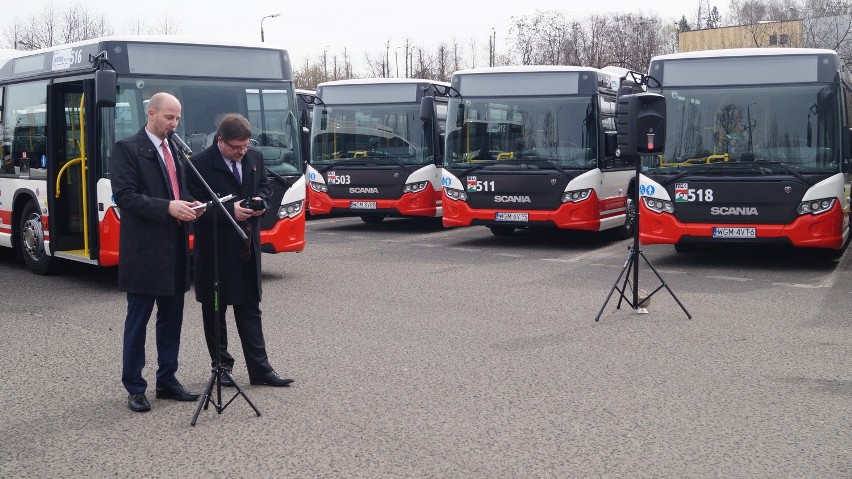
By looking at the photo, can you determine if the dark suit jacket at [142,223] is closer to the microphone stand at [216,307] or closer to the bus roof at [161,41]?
the microphone stand at [216,307]

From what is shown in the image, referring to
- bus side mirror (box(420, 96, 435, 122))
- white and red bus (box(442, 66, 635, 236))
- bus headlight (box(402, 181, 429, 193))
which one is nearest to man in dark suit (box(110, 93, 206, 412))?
white and red bus (box(442, 66, 635, 236))

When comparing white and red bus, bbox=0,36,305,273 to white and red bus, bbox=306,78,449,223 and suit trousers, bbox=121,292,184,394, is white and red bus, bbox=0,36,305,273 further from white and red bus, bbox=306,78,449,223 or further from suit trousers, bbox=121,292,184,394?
white and red bus, bbox=306,78,449,223

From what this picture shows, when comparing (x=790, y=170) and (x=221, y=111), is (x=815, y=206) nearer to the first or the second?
(x=790, y=170)

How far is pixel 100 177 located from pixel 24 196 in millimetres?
2375

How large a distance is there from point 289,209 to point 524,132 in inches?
209

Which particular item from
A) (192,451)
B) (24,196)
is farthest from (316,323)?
(24,196)

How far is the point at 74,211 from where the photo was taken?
1329 centimetres

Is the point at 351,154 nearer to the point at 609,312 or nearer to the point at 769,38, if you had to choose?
the point at 609,312

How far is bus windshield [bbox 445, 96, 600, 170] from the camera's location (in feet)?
55.5

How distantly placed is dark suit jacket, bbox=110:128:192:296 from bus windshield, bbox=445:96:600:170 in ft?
35.6

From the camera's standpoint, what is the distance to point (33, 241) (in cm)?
1370

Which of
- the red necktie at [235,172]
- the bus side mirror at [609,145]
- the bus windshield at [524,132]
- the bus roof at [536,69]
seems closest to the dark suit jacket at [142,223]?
the red necktie at [235,172]

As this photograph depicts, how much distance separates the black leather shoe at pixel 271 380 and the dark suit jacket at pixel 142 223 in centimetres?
102

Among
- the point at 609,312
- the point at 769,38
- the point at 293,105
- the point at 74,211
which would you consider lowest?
the point at 609,312
